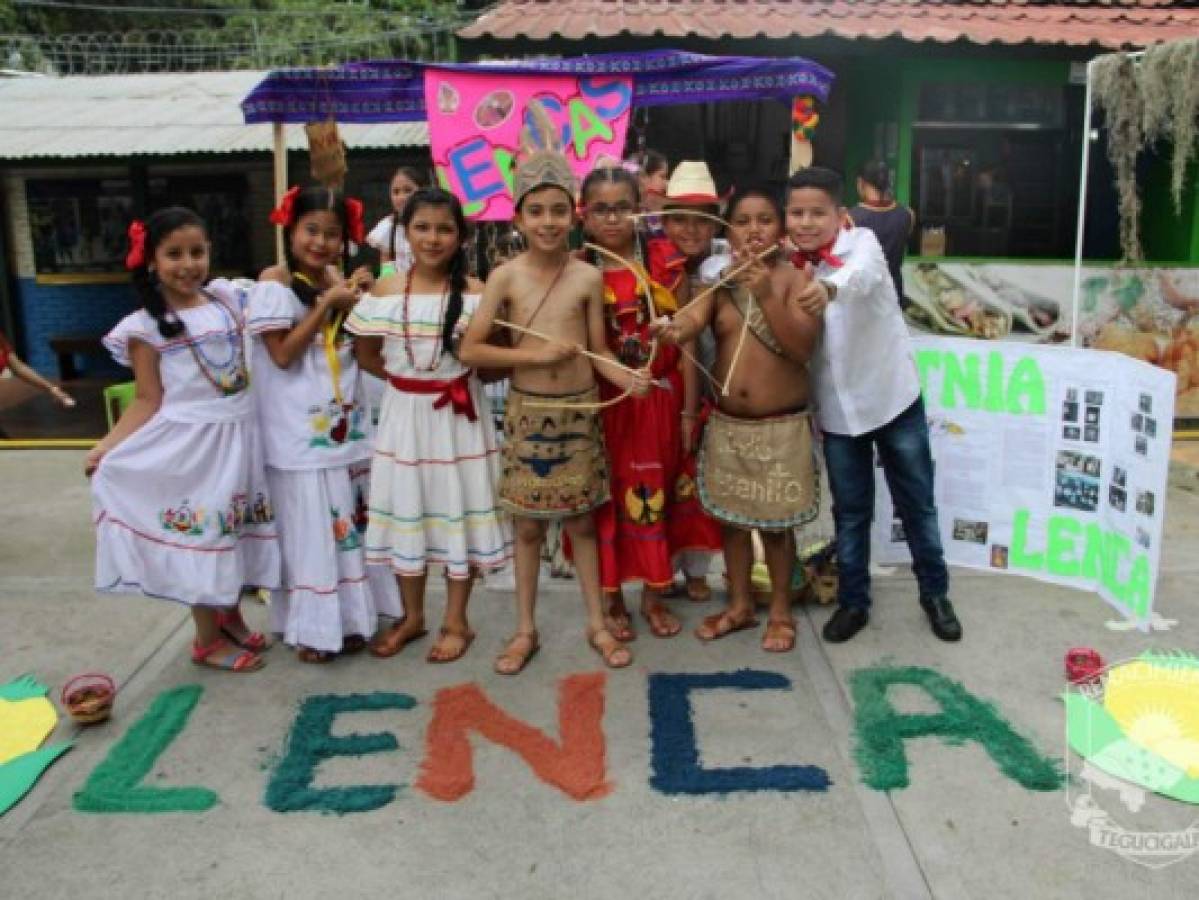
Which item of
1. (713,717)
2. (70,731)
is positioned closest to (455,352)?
(713,717)

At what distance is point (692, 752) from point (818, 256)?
64.8 inches

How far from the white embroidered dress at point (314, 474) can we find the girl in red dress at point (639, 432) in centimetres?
86

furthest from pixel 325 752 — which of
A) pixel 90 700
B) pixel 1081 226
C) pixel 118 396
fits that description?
pixel 1081 226

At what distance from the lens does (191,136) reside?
383 inches

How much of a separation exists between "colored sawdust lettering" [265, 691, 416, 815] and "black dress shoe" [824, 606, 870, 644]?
1.50m

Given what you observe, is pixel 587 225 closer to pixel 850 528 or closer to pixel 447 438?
pixel 447 438

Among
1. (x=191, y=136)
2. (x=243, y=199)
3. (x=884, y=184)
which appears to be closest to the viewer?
(x=884, y=184)

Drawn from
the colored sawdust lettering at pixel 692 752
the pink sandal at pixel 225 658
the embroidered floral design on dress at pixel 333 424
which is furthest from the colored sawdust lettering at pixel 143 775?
the colored sawdust lettering at pixel 692 752

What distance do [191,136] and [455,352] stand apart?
7435mm

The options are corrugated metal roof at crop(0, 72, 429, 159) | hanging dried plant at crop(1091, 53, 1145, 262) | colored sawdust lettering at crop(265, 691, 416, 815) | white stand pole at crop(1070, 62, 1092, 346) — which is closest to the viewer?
colored sawdust lettering at crop(265, 691, 416, 815)

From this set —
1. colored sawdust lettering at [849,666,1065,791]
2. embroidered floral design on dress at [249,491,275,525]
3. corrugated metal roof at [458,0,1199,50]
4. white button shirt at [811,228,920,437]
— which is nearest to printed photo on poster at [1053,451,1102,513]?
white button shirt at [811,228,920,437]

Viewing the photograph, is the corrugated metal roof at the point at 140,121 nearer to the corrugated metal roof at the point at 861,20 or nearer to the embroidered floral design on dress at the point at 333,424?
the corrugated metal roof at the point at 861,20

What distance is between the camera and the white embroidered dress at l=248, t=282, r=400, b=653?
3576 millimetres

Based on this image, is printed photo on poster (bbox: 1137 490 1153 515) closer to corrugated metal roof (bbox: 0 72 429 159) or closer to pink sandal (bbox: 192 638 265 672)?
pink sandal (bbox: 192 638 265 672)
